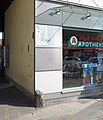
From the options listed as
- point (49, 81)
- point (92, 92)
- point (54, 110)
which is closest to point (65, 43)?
point (49, 81)

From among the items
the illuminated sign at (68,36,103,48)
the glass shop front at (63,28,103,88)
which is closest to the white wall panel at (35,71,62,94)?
the glass shop front at (63,28,103,88)

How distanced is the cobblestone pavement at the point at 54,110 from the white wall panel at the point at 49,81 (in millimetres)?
554

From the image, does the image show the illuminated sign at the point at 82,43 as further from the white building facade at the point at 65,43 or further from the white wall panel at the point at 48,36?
the white wall panel at the point at 48,36

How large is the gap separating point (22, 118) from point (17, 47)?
5393 mm

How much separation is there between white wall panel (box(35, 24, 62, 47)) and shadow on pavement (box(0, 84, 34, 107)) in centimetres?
211

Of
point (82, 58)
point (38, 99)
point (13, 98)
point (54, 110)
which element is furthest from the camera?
point (82, 58)

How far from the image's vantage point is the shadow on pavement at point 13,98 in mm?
9188

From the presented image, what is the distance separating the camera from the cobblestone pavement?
755cm

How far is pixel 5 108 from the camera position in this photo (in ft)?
28.0

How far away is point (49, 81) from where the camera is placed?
30.4 feet

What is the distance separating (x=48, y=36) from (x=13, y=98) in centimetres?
283

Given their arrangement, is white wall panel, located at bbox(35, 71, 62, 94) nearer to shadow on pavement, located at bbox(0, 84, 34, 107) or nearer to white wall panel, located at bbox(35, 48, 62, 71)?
white wall panel, located at bbox(35, 48, 62, 71)

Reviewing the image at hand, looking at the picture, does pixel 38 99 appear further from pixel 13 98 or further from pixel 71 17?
pixel 71 17

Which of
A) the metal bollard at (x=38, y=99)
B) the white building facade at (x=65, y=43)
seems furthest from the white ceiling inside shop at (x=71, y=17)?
the metal bollard at (x=38, y=99)
